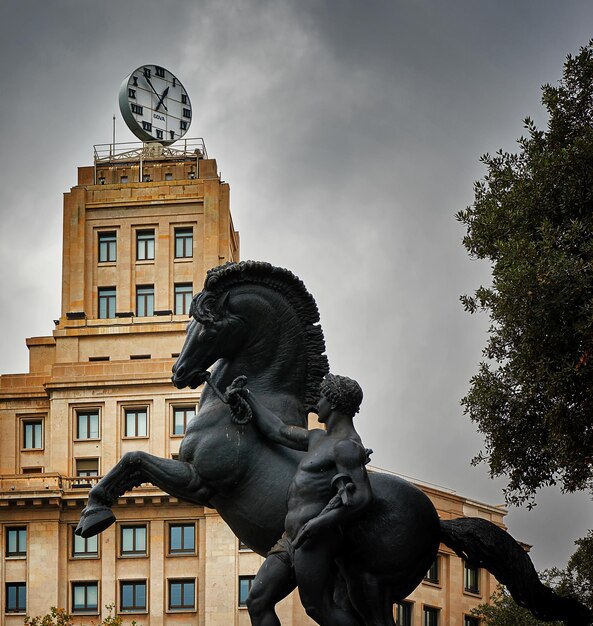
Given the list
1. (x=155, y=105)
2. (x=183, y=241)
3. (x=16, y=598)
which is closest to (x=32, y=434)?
(x=16, y=598)

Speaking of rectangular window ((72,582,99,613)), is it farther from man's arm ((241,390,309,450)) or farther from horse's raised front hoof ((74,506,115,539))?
man's arm ((241,390,309,450))

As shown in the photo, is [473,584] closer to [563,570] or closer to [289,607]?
[289,607]

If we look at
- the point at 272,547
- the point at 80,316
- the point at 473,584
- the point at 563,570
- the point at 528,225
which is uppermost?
the point at 80,316

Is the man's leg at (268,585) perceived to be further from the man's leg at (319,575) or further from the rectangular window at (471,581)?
the rectangular window at (471,581)

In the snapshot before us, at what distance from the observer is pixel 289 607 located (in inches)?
2906

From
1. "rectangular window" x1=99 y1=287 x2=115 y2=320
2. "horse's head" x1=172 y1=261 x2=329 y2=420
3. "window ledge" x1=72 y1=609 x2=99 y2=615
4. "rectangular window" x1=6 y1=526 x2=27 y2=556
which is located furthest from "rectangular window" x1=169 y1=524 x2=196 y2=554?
"horse's head" x1=172 y1=261 x2=329 y2=420

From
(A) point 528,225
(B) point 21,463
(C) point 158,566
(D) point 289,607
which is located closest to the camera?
(A) point 528,225

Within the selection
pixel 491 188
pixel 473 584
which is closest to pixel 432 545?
pixel 491 188

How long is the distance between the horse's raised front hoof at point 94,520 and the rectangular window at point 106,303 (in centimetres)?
7829

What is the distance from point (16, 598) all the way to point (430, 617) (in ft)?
67.8

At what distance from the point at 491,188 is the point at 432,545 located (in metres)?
15.5

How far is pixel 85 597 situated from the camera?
3108 inches

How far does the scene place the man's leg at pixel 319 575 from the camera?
11.8 m

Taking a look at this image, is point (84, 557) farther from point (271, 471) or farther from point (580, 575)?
point (271, 471)
